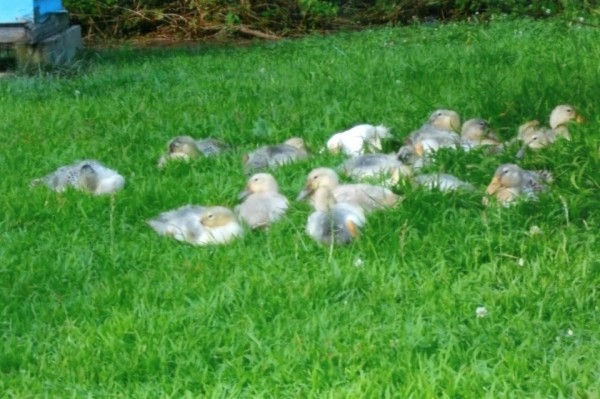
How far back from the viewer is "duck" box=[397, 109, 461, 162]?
6091 millimetres

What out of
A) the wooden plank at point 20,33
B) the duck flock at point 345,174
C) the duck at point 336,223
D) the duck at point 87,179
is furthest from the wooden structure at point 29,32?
the duck at point 336,223

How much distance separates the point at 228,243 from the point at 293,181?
104cm

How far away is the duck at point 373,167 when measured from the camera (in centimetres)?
582

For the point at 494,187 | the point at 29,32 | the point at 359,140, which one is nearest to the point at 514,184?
the point at 494,187

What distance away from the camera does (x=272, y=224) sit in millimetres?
5258

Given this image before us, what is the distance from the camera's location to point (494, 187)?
540 centimetres

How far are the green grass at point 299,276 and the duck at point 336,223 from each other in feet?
0.20

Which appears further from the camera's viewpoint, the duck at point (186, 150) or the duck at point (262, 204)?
the duck at point (186, 150)

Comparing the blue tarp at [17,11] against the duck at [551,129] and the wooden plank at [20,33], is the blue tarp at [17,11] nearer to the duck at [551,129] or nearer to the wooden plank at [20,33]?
the wooden plank at [20,33]

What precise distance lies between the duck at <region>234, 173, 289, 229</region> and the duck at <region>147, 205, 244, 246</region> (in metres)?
0.07

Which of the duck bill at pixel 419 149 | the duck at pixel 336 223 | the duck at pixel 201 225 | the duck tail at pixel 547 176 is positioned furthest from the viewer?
the duck bill at pixel 419 149

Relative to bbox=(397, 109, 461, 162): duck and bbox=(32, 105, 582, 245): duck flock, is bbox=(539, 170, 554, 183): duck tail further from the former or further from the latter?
bbox=(397, 109, 461, 162): duck

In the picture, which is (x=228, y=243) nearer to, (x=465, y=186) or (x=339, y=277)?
(x=339, y=277)

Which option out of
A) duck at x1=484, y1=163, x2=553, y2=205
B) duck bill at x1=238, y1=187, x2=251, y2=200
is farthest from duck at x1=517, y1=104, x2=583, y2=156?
duck bill at x1=238, y1=187, x2=251, y2=200
